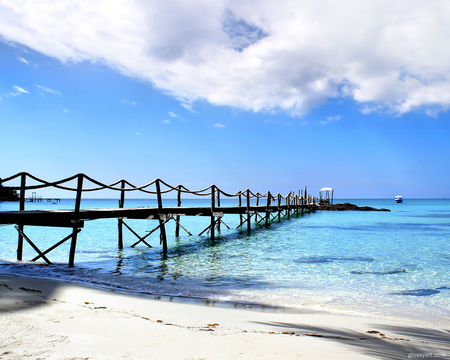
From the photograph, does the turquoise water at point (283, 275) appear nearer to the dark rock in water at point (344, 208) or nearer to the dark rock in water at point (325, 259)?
the dark rock in water at point (325, 259)

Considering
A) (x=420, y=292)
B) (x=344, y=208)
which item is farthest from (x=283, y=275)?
(x=344, y=208)

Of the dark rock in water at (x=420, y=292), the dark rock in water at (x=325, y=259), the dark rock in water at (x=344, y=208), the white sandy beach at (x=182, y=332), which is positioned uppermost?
the dark rock in water at (x=344, y=208)

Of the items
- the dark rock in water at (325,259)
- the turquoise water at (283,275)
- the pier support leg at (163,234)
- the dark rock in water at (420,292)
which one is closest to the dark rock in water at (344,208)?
the turquoise water at (283,275)

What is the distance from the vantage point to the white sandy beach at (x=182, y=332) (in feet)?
9.83

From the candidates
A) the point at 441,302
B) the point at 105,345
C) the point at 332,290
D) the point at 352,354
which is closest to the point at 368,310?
the point at 332,290

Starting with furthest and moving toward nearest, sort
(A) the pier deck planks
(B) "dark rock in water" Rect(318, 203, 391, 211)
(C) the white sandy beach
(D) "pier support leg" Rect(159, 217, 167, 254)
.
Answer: (B) "dark rock in water" Rect(318, 203, 391, 211) → (D) "pier support leg" Rect(159, 217, 167, 254) → (A) the pier deck planks → (C) the white sandy beach

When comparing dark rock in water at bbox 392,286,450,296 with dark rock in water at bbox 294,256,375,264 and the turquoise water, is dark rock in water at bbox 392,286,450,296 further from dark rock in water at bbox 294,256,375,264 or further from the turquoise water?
dark rock in water at bbox 294,256,375,264

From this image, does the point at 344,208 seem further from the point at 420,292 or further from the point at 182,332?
the point at 182,332

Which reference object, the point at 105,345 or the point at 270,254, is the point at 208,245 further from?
the point at 105,345

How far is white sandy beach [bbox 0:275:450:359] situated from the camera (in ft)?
9.83

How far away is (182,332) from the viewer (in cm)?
358

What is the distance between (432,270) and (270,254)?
5276 mm

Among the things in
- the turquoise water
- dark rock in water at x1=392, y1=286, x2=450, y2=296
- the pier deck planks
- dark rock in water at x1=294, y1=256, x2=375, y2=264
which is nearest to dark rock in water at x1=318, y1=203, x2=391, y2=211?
the turquoise water

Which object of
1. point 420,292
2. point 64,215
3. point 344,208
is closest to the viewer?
point 420,292
